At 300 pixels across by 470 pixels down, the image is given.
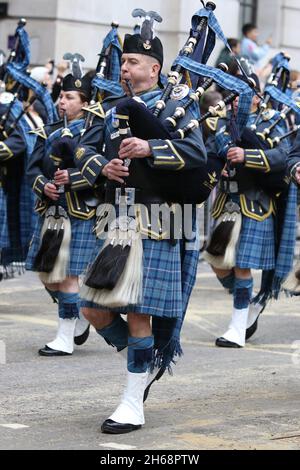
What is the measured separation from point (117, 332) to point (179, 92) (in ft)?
3.94

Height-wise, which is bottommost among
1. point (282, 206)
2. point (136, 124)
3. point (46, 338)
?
point (46, 338)

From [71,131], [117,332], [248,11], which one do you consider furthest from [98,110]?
[248,11]

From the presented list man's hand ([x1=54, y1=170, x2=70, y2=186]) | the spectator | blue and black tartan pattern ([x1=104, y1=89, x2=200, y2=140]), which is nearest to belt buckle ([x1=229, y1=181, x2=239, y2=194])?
man's hand ([x1=54, y1=170, x2=70, y2=186])

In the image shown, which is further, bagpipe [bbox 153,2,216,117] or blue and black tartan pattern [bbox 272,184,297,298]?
blue and black tartan pattern [bbox 272,184,297,298]

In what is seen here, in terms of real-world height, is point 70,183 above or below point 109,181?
below

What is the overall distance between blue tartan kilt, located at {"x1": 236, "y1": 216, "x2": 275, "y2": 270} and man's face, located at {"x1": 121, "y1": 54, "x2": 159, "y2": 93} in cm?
287

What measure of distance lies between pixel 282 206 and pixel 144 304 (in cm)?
344

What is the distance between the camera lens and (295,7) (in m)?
21.7

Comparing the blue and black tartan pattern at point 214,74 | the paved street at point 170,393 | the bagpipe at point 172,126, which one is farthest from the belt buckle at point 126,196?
the paved street at point 170,393

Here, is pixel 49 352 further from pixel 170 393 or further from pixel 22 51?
pixel 22 51

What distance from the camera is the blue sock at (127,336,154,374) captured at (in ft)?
20.3

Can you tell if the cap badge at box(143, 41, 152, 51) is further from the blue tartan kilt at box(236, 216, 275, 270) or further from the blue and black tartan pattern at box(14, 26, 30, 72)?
the blue and black tartan pattern at box(14, 26, 30, 72)

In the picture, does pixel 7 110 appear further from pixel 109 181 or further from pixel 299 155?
pixel 109 181
